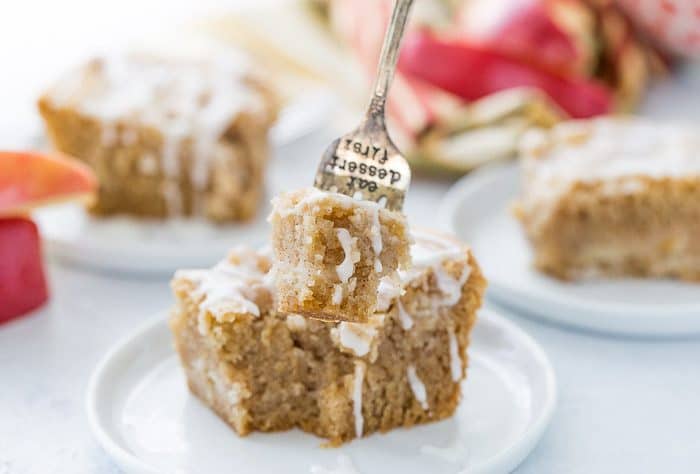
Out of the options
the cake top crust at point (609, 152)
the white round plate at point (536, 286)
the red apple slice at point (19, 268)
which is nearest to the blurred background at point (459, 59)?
the white round plate at point (536, 286)

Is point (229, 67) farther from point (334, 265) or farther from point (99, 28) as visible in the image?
point (99, 28)

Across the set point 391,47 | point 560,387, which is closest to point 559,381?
point 560,387

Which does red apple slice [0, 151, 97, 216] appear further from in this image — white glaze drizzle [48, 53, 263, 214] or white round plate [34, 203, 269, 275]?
white glaze drizzle [48, 53, 263, 214]

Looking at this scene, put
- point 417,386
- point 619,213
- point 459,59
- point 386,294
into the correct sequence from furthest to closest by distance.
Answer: point 459,59
point 619,213
point 417,386
point 386,294

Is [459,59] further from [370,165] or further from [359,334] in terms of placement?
[359,334]

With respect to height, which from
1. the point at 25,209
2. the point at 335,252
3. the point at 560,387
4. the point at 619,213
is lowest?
the point at 560,387

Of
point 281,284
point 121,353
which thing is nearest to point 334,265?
point 281,284
